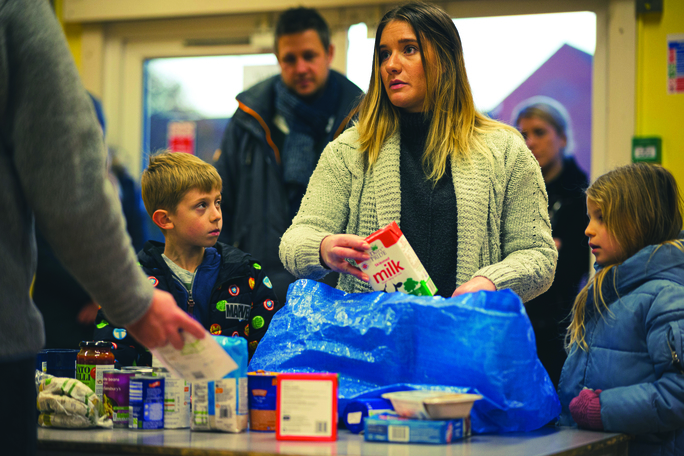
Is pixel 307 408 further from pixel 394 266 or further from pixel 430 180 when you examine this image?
pixel 430 180

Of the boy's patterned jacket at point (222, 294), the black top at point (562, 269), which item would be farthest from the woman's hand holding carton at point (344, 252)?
the black top at point (562, 269)

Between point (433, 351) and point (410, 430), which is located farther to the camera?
point (433, 351)

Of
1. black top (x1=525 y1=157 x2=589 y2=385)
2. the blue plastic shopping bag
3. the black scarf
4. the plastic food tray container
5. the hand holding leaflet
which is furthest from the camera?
black top (x1=525 y1=157 x2=589 y2=385)

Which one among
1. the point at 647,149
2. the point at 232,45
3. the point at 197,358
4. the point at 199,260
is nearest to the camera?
the point at 197,358

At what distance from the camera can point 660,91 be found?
357 cm

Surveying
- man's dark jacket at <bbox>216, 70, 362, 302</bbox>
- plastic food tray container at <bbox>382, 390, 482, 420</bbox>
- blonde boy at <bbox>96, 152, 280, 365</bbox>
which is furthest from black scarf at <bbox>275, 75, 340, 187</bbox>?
plastic food tray container at <bbox>382, 390, 482, 420</bbox>

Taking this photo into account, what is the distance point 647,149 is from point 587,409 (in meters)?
2.43

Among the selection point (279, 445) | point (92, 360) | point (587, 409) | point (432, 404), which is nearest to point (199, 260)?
point (92, 360)

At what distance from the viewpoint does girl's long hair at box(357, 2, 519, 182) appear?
1785 mm

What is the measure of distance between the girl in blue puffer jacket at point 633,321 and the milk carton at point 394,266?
0.45 meters

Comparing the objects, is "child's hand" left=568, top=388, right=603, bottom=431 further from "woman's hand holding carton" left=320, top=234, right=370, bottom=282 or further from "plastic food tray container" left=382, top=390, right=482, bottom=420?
"woman's hand holding carton" left=320, top=234, right=370, bottom=282

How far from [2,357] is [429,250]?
3.44 feet

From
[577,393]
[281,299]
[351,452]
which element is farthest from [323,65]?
[351,452]

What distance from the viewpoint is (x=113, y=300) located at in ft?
3.36
